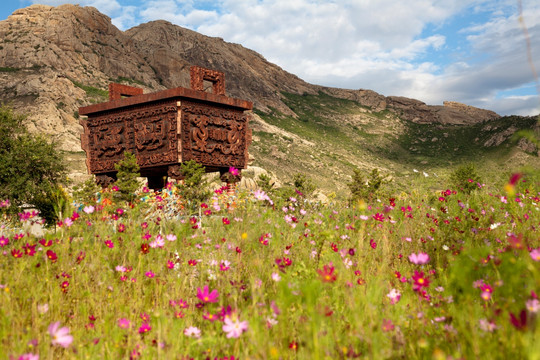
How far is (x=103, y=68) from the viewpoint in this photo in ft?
201

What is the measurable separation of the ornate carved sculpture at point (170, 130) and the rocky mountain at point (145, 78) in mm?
19102

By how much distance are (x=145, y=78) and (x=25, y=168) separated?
52.5 metres

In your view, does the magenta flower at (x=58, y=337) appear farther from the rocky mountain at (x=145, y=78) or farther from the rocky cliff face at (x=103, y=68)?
the rocky cliff face at (x=103, y=68)

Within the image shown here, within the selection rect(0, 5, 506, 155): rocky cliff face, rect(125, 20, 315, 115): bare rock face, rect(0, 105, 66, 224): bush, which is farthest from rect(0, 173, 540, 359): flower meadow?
rect(125, 20, 315, 115): bare rock face

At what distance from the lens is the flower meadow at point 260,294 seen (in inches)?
85.4

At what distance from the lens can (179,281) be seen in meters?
3.42


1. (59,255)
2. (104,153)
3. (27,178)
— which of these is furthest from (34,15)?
(59,255)

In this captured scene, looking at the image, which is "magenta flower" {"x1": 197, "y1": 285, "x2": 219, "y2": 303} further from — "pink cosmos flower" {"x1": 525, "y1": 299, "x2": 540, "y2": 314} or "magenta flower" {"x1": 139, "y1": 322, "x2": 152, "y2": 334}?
"pink cosmos flower" {"x1": 525, "y1": 299, "x2": 540, "y2": 314}

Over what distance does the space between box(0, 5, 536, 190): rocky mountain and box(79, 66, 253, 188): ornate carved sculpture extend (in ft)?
62.7

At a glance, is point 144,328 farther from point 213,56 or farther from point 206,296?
point 213,56

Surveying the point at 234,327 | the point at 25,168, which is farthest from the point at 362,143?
the point at 234,327

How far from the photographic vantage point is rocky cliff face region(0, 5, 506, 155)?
139 ft

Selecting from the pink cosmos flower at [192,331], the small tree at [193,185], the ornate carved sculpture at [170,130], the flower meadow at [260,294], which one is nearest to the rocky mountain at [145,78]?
the ornate carved sculpture at [170,130]

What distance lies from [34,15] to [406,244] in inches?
2975
